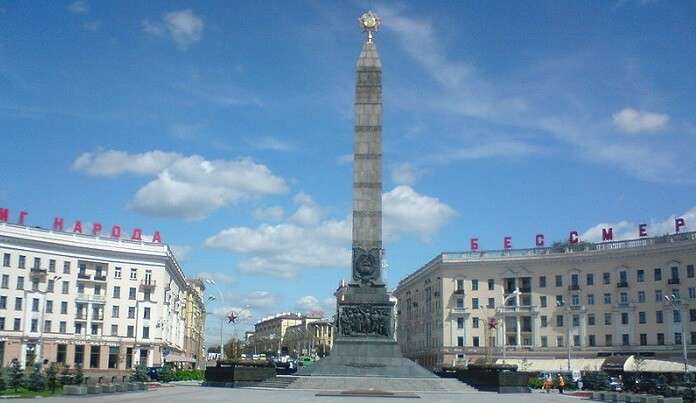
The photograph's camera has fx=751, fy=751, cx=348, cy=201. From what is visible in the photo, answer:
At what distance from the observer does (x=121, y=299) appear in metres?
78.1

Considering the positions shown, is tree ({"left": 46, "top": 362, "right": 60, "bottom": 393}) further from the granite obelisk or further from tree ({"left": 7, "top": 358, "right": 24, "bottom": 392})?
the granite obelisk

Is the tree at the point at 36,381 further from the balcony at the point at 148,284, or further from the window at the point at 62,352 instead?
the balcony at the point at 148,284

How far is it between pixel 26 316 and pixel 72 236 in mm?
9339

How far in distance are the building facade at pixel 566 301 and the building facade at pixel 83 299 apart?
31.9 m

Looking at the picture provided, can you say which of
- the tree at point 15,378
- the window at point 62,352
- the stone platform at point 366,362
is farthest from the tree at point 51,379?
the window at point 62,352

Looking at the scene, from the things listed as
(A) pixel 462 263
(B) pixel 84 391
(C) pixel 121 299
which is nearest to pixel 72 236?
(C) pixel 121 299

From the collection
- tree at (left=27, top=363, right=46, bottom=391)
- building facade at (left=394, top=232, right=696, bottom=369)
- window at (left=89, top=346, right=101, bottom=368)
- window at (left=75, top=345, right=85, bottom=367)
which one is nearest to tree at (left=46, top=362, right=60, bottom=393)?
tree at (left=27, top=363, right=46, bottom=391)

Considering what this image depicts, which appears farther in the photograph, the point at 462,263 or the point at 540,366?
the point at 462,263

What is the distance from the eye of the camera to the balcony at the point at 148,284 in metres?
79.4

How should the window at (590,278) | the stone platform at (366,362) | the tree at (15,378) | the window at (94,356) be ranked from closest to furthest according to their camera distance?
the tree at (15,378), the stone platform at (366,362), the window at (94,356), the window at (590,278)

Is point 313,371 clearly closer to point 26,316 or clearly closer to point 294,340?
point 26,316

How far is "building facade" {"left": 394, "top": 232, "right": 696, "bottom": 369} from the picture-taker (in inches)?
2785

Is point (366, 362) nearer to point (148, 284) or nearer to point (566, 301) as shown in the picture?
point (566, 301)

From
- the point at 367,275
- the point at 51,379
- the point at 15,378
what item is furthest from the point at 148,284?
the point at 15,378
